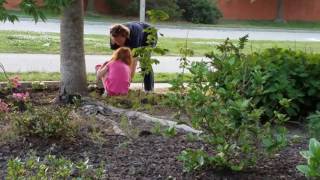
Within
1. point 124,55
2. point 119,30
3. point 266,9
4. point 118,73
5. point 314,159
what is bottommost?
point 118,73

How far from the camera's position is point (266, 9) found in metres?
38.8

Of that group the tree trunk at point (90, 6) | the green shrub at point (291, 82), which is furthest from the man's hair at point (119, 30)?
the tree trunk at point (90, 6)

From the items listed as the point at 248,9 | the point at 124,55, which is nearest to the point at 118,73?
the point at 124,55

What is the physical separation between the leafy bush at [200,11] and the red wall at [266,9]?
12.6 feet

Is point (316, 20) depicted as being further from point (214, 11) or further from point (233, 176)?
point (233, 176)

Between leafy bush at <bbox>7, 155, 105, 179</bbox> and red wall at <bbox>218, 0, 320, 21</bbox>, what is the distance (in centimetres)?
3271

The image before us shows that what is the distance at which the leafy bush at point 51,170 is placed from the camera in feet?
12.1

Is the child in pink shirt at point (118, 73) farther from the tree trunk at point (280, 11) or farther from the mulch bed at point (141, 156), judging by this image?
the tree trunk at point (280, 11)

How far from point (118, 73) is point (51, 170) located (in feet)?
13.1

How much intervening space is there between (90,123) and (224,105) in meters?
2.06

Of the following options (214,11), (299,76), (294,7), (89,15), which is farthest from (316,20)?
(299,76)

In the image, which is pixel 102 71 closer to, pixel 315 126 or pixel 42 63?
pixel 315 126

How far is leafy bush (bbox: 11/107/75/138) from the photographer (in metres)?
5.24

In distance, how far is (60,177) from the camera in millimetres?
3926
